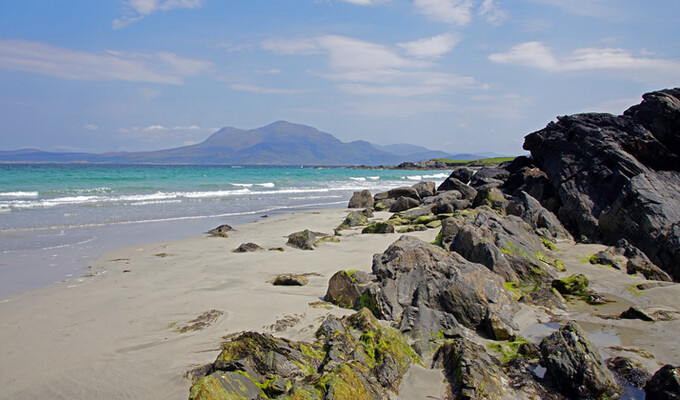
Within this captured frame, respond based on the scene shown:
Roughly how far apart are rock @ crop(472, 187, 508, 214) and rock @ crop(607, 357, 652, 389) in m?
9.98

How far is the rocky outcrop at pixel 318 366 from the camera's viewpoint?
12.1 feet

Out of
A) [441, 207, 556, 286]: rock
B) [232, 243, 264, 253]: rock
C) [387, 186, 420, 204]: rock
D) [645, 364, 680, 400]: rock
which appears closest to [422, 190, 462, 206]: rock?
[387, 186, 420, 204]: rock

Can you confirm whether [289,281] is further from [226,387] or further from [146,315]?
[226,387]

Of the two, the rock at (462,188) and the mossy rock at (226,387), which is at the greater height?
the rock at (462,188)

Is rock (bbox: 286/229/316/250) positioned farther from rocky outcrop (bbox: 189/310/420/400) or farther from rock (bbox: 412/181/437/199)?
rock (bbox: 412/181/437/199)

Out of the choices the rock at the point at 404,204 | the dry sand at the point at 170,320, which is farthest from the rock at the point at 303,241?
the rock at the point at 404,204

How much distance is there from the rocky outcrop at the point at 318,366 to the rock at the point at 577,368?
1503 millimetres

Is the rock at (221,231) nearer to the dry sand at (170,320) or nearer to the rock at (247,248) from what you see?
the rock at (247,248)

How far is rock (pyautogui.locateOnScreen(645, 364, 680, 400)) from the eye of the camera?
13.3 ft

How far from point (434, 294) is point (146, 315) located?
176 inches

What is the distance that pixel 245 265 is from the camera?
33.5ft

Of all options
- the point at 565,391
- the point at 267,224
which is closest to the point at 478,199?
the point at 267,224

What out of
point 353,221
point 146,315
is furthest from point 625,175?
point 146,315

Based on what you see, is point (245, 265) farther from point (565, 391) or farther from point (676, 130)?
point (676, 130)
